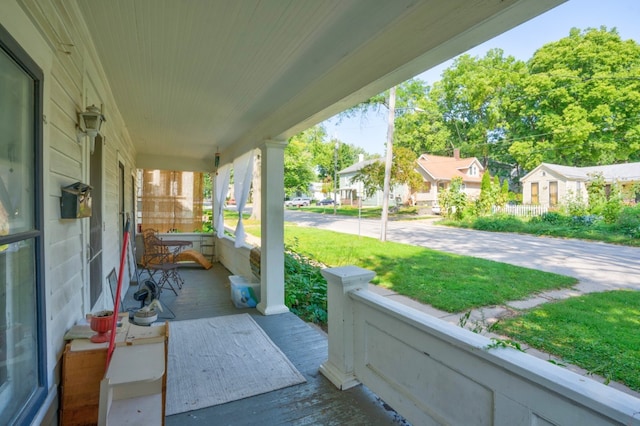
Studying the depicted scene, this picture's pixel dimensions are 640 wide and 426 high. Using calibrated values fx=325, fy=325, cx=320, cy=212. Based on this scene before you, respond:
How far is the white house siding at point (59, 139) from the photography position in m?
1.36

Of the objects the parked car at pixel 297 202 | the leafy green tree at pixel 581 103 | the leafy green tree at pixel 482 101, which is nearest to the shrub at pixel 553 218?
the leafy green tree at pixel 581 103

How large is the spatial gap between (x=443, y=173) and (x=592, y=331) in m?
20.2

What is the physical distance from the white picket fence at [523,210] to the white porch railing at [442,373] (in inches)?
515

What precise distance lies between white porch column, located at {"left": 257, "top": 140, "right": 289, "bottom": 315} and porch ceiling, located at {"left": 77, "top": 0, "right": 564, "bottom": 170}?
378mm

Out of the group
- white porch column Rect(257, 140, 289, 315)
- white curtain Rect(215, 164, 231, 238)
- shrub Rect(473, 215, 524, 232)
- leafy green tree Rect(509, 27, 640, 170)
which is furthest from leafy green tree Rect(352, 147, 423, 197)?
white porch column Rect(257, 140, 289, 315)

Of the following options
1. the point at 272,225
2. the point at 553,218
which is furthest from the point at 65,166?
the point at 553,218

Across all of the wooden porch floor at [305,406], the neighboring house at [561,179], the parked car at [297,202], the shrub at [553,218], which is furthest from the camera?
the parked car at [297,202]

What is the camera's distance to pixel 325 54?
2.35 metres

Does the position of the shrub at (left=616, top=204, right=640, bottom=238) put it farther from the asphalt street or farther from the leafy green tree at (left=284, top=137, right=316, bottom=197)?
the leafy green tree at (left=284, top=137, right=316, bottom=197)

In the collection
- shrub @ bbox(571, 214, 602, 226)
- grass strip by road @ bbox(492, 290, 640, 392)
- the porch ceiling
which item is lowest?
grass strip by road @ bbox(492, 290, 640, 392)

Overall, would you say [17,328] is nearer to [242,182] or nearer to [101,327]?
[101,327]

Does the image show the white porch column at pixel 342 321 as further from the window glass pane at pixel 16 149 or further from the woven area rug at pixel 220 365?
the window glass pane at pixel 16 149

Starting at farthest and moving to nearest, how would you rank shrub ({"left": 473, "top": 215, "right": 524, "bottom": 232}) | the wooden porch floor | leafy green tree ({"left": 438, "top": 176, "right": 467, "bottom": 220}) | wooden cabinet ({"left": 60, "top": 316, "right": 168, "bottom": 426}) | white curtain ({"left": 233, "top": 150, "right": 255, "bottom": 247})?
leafy green tree ({"left": 438, "top": 176, "right": 467, "bottom": 220}), shrub ({"left": 473, "top": 215, "right": 524, "bottom": 232}), white curtain ({"left": 233, "top": 150, "right": 255, "bottom": 247}), the wooden porch floor, wooden cabinet ({"left": 60, "top": 316, "right": 168, "bottom": 426})

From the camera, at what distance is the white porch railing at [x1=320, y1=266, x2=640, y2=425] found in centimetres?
111
